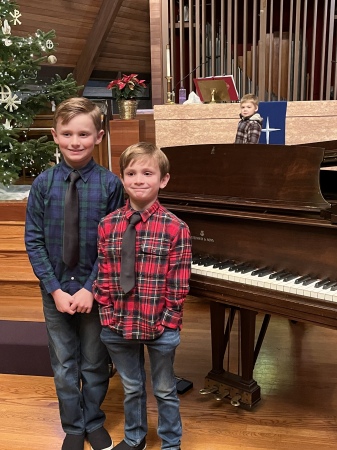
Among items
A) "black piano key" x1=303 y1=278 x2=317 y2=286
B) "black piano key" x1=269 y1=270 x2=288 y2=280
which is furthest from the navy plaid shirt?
"black piano key" x1=303 y1=278 x2=317 y2=286

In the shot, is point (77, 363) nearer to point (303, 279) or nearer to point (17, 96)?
point (303, 279)

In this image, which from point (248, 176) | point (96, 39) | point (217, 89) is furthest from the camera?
point (96, 39)

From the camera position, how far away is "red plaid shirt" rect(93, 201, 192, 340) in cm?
187

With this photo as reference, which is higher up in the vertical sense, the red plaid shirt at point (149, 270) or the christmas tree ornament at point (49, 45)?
the christmas tree ornament at point (49, 45)

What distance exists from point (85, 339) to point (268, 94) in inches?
226

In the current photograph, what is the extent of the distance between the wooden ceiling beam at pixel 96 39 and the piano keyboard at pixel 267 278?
5.80 m

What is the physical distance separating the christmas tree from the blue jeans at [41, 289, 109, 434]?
2412mm

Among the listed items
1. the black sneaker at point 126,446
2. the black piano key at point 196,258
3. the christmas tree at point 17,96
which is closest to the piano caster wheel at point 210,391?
the black sneaker at point 126,446

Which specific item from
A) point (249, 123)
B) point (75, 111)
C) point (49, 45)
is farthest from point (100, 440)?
point (49, 45)

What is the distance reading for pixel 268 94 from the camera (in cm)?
709

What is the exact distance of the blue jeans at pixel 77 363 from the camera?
6.73ft

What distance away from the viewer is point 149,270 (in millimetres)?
1870

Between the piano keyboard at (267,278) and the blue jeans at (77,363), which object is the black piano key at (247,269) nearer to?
the piano keyboard at (267,278)

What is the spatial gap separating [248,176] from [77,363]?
1059mm
